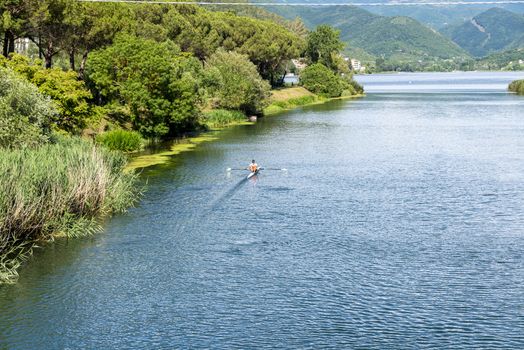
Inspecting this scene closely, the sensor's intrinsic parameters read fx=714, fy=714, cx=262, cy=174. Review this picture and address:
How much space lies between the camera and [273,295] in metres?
30.1

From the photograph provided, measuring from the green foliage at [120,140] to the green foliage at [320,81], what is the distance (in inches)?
4042

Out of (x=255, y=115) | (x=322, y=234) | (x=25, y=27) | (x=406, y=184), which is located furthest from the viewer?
(x=255, y=115)

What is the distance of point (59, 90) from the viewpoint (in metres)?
60.7

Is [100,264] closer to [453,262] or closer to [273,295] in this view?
[273,295]

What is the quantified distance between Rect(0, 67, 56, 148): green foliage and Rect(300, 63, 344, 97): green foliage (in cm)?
12422

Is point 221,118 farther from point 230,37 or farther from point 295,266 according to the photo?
point 295,266

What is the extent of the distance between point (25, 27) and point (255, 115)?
49789 mm

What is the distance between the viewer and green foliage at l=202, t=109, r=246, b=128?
97.8m

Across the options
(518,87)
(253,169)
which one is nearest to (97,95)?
(253,169)

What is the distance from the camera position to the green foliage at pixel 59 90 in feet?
196

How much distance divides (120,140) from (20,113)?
23.5 m

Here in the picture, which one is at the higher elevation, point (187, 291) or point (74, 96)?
point (74, 96)

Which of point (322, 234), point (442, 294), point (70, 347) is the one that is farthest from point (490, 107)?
point (70, 347)

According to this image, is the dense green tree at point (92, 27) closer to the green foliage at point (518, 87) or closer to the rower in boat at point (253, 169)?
the rower in boat at point (253, 169)
